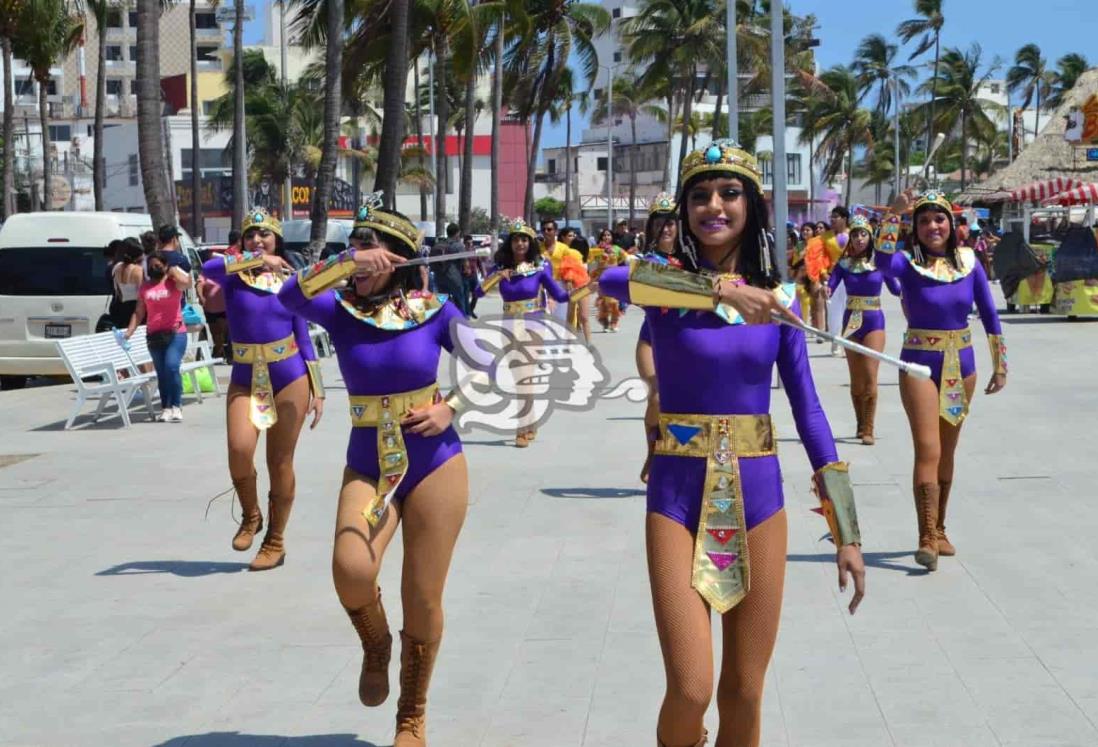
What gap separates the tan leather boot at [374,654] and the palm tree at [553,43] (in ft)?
141

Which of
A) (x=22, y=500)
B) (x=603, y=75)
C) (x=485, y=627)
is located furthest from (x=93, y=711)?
→ (x=603, y=75)

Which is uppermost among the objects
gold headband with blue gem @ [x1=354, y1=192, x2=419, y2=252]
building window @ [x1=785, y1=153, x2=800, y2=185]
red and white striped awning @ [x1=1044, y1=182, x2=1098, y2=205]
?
building window @ [x1=785, y1=153, x2=800, y2=185]

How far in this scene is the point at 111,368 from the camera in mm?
16875

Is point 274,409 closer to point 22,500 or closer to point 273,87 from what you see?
point 22,500

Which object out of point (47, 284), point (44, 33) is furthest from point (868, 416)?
point (44, 33)

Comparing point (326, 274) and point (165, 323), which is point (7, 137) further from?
point (326, 274)

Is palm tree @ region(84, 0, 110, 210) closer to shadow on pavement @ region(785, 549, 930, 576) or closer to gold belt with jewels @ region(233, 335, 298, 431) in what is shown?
gold belt with jewels @ region(233, 335, 298, 431)

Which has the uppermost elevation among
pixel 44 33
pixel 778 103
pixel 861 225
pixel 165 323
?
pixel 44 33

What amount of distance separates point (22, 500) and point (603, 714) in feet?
23.2

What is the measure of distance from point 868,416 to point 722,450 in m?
9.79

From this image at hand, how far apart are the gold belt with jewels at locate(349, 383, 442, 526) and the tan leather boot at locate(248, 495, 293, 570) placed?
3378 millimetres

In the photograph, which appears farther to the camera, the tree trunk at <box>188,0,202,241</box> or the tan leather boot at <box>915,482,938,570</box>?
the tree trunk at <box>188,0,202,241</box>

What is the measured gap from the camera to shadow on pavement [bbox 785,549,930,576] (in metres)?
8.88

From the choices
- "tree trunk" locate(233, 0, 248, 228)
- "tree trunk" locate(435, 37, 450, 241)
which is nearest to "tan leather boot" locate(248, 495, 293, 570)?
"tree trunk" locate(233, 0, 248, 228)
